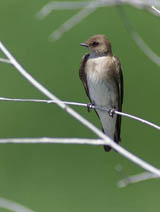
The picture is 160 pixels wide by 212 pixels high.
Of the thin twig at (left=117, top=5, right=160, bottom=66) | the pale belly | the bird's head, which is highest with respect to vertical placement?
the thin twig at (left=117, top=5, right=160, bottom=66)

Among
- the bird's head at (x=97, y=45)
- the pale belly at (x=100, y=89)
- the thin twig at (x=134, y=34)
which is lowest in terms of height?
the pale belly at (x=100, y=89)

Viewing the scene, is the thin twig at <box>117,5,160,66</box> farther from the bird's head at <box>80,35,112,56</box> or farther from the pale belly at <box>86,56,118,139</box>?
the bird's head at <box>80,35,112,56</box>

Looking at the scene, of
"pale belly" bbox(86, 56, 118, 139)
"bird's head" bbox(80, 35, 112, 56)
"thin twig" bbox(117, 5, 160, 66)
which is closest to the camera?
"thin twig" bbox(117, 5, 160, 66)

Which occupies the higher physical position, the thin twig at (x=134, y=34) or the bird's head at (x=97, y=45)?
the thin twig at (x=134, y=34)

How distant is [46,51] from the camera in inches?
244

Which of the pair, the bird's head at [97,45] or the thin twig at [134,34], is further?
the bird's head at [97,45]

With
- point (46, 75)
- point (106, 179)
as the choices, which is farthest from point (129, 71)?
point (106, 179)

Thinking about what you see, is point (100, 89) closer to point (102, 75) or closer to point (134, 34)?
point (102, 75)

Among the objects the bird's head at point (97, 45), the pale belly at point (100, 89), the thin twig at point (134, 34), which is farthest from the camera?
the bird's head at point (97, 45)

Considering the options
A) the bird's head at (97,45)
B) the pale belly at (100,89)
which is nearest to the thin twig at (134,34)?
the pale belly at (100,89)

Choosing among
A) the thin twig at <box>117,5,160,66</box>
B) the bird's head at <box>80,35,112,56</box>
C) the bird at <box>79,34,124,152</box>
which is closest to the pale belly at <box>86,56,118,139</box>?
the bird at <box>79,34,124,152</box>

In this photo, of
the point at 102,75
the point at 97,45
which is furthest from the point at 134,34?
the point at 97,45

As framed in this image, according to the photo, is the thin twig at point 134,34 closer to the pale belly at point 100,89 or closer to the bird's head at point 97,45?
the pale belly at point 100,89

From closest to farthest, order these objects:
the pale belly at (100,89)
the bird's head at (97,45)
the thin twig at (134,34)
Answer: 1. the thin twig at (134,34)
2. the pale belly at (100,89)
3. the bird's head at (97,45)
